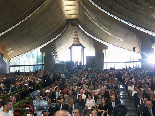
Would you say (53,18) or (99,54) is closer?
(53,18)

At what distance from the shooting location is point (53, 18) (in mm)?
29188

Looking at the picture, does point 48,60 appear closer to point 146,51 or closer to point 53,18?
point 53,18

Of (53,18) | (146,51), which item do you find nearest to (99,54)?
(146,51)

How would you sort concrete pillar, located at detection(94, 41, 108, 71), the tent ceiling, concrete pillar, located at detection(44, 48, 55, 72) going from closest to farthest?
1. the tent ceiling
2. concrete pillar, located at detection(94, 41, 108, 71)
3. concrete pillar, located at detection(44, 48, 55, 72)

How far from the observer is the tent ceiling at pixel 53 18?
20.5m

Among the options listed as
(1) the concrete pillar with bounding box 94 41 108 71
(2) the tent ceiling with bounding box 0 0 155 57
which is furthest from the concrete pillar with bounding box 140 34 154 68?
(1) the concrete pillar with bounding box 94 41 108 71

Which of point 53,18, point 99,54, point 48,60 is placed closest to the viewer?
point 53,18

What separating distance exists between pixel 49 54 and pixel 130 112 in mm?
26524

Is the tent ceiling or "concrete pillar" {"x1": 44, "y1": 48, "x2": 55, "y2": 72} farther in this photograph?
"concrete pillar" {"x1": 44, "y1": 48, "x2": 55, "y2": 72}

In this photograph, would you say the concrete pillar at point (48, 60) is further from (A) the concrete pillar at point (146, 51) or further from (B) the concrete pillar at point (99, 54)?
(A) the concrete pillar at point (146, 51)

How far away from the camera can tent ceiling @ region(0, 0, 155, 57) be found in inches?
808

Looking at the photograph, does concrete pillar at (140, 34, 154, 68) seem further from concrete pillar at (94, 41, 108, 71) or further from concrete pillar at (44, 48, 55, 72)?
concrete pillar at (44, 48, 55, 72)

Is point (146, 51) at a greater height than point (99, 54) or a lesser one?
lesser

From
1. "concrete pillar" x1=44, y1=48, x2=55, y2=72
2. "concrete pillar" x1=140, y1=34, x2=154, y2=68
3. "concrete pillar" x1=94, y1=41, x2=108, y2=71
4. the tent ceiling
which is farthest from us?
"concrete pillar" x1=44, y1=48, x2=55, y2=72
